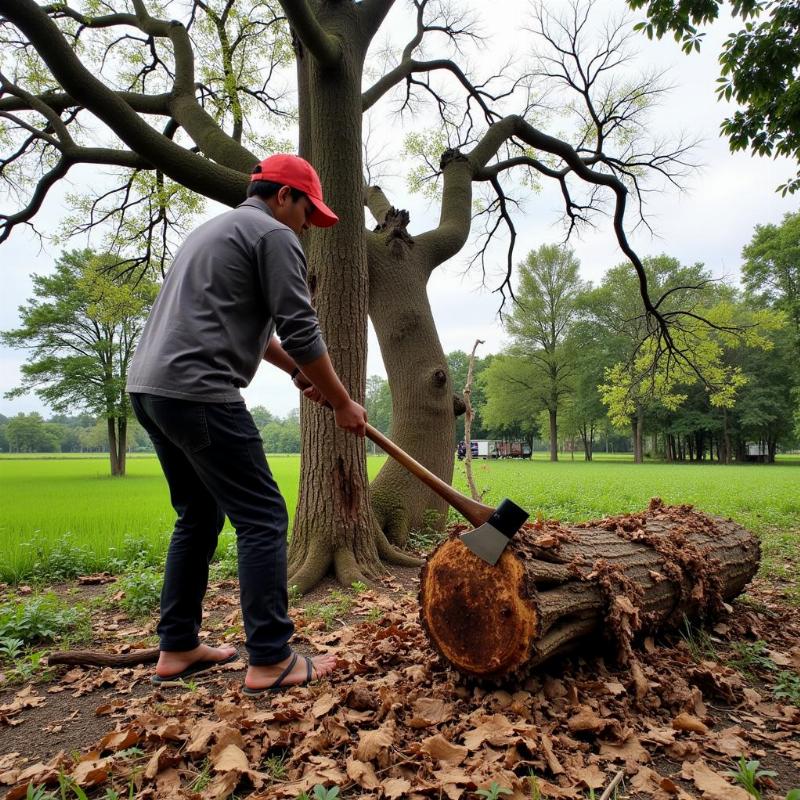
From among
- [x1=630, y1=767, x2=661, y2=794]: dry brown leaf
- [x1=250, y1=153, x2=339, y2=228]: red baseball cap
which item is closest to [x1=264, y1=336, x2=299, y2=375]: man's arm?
[x1=250, y1=153, x2=339, y2=228]: red baseball cap

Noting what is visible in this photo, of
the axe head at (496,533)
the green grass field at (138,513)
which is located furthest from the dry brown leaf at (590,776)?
the green grass field at (138,513)

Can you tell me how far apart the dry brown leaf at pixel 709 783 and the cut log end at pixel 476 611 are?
2.15 ft

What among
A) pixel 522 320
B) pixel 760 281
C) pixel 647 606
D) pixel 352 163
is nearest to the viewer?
pixel 647 606

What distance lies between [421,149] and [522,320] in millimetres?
30330

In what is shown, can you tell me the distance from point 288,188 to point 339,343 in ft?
6.77

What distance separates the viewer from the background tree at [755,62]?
5684mm

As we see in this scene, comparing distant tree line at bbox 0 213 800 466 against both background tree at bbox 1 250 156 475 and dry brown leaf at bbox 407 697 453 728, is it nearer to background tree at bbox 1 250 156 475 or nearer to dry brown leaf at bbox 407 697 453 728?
background tree at bbox 1 250 156 475

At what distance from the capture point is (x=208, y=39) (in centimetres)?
848

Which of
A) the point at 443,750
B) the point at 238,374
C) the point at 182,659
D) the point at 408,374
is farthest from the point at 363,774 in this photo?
the point at 408,374

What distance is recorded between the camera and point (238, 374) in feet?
7.77

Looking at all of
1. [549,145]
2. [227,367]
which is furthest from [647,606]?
[549,145]

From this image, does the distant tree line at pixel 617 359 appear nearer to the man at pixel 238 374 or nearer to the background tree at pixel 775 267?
the background tree at pixel 775 267

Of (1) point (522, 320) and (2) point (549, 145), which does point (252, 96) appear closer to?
(2) point (549, 145)

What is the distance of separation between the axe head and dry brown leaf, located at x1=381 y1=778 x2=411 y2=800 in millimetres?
912
